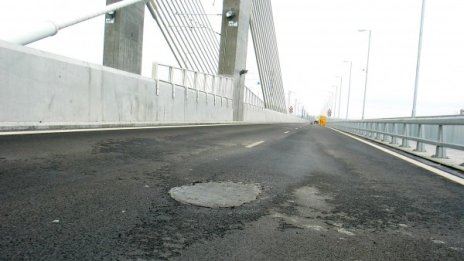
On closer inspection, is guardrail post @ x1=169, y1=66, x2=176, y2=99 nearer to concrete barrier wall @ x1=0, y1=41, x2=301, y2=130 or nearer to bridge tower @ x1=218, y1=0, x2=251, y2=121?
concrete barrier wall @ x1=0, y1=41, x2=301, y2=130

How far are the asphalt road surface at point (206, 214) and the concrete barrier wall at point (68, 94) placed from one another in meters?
2.90

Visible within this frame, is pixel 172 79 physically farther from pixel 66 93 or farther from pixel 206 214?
pixel 206 214

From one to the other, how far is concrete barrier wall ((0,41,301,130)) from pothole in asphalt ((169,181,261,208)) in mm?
5980

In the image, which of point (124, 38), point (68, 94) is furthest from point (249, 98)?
point (68, 94)

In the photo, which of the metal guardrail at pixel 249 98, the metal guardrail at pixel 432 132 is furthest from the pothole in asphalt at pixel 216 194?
the metal guardrail at pixel 249 98

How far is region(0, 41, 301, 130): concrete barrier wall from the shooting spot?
869cm

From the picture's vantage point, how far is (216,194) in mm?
4207

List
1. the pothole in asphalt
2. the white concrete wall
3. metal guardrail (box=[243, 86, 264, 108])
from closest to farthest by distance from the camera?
1. the pothole in asphalt
2. the white concrete wall
3. metal guardrail (box=[243, 86, 264, 108])

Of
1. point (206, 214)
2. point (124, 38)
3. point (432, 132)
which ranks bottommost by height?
point (206, 214)

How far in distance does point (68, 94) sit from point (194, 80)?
12703 mm

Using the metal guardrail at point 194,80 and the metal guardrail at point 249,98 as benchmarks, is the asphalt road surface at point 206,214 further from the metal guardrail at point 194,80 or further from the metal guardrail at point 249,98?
the metal guardrail at point 249,98

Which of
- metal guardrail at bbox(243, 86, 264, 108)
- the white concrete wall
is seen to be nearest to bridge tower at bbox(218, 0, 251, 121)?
metal guardrail at bbox(243, 86, 264, 108)

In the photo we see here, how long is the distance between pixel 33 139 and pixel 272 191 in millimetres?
4998

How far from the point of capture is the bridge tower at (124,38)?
26953 millimetres
